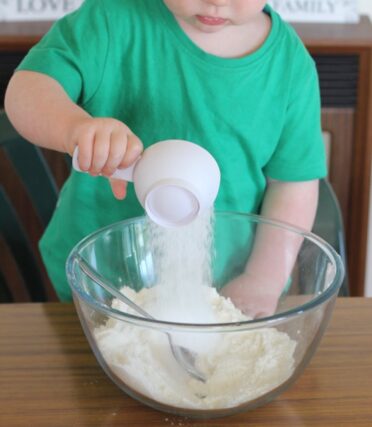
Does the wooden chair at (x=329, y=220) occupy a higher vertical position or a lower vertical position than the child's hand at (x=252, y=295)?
lower

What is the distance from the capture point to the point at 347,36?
5.30 feet

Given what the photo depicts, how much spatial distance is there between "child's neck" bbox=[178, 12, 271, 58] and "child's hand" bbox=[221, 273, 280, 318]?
1.08ft

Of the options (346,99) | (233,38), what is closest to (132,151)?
(233,38)

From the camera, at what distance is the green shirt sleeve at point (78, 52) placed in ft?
3.09

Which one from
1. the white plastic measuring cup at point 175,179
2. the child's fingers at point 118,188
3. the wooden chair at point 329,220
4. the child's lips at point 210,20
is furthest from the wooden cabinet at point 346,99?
the white plastic measuring cup at point 175,179

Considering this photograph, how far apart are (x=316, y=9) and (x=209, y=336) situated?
119 centimetres

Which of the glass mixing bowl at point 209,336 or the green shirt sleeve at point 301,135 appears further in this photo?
the green shirt sleeve at point 301,135

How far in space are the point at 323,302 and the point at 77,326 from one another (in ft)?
0.85

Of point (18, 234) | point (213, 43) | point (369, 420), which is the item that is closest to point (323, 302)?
point (369, 420)

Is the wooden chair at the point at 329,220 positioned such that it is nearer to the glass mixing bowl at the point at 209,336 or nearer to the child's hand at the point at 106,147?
the glass mixing bowl at the point at 209,336

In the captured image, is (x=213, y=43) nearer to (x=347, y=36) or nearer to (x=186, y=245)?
(x=186, y=245)

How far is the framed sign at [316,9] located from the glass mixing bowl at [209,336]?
100 cm

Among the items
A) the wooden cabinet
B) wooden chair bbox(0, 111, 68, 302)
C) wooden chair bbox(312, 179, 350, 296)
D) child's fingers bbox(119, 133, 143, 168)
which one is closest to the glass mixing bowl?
child's fingers bbox(119, 133, 143, 168)

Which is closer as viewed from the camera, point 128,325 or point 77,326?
point 128,325
